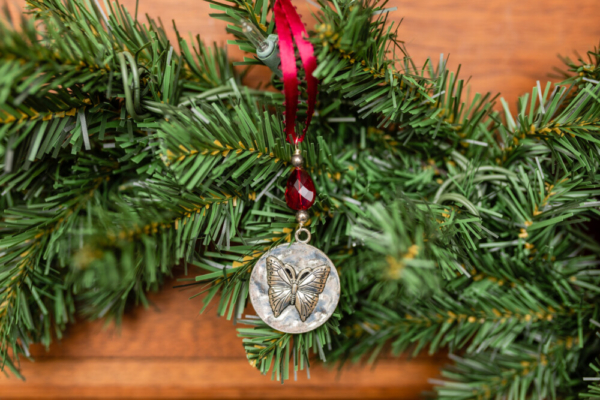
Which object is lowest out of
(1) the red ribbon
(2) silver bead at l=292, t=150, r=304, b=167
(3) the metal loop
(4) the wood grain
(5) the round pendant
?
(4) the wood grain

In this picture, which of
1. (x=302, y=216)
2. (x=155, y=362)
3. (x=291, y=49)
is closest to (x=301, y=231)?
(x=302, y=216)

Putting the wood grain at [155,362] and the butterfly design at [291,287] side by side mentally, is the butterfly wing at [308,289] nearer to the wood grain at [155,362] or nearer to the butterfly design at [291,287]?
the butterfly design at [291,287]

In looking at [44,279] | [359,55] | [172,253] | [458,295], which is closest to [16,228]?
[44,279]

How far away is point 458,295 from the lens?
39 centimetres

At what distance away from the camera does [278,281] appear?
0.32 metres

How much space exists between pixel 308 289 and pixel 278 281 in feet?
0.09

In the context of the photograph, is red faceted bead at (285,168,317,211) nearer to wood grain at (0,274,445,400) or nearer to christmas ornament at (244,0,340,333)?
christmas ornament at (244,0,340,333)

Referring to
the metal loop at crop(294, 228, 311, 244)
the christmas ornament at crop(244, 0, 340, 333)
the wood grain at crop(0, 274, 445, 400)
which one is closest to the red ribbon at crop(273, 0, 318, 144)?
the christmas ornament at crop(244, 0, 340, 333)

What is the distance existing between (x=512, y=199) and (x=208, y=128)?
300 mm

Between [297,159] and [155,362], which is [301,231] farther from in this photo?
[155,362]

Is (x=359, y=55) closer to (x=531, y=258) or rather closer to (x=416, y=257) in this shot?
(x=416, y=257)

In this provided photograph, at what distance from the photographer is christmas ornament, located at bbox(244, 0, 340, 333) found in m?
0.31

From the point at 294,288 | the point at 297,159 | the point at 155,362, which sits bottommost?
the point at 155,362

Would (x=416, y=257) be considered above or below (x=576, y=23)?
below
